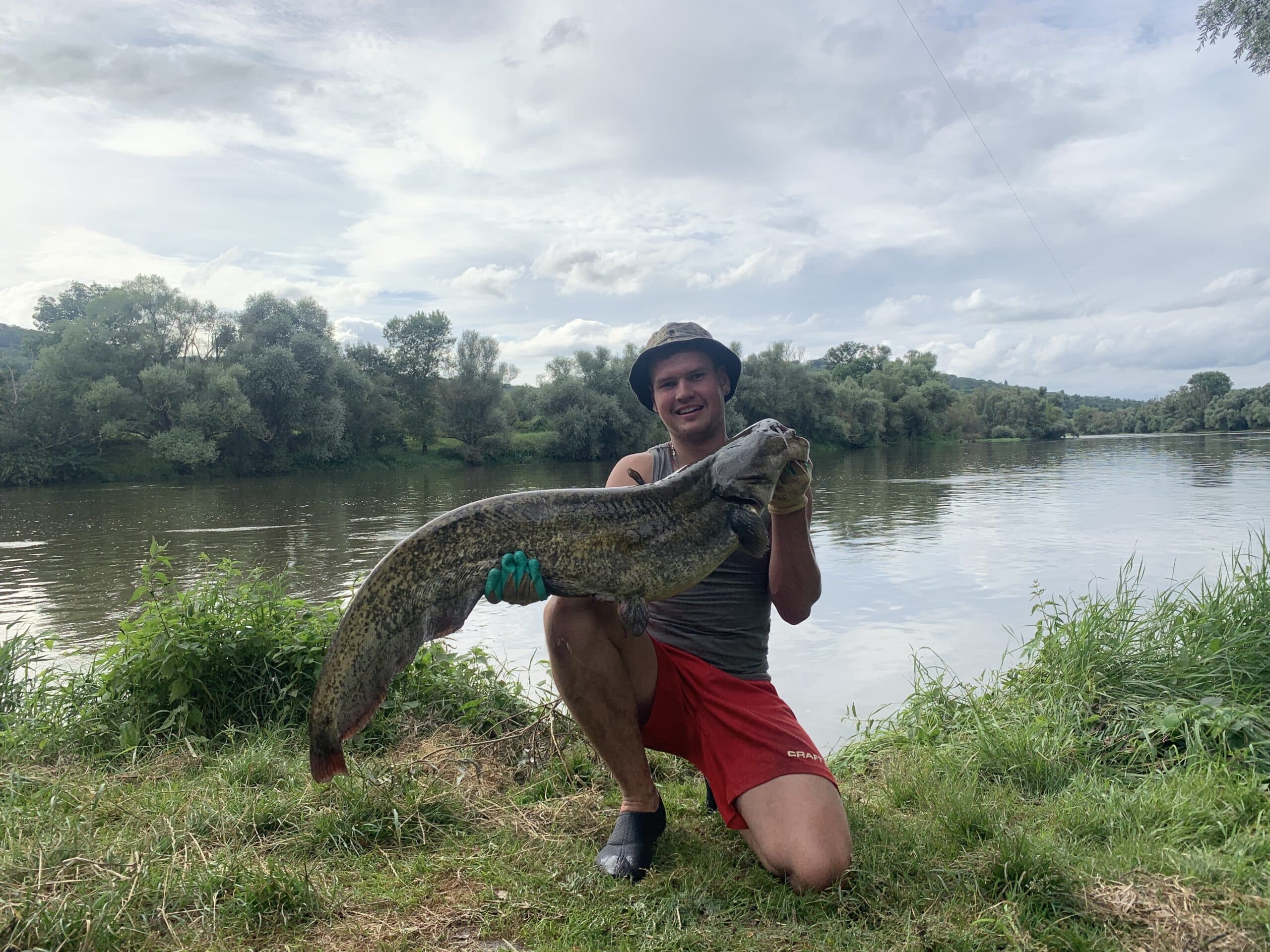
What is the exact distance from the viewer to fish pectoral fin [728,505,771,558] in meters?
3.19

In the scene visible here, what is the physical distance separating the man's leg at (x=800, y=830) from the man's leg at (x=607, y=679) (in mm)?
465

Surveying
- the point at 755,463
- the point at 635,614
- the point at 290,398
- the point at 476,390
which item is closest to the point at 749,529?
the point at 755,463

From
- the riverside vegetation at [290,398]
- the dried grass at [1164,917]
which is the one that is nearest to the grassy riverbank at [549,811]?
the dried grass at [1164,917]

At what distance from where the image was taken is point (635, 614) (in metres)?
3.11

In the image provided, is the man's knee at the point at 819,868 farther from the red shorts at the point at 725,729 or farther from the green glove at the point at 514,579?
the green glove at the point at 514,579

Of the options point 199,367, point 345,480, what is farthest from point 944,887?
point 199,367

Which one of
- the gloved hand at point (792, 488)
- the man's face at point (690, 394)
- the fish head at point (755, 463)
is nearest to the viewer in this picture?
the fish head at point (755, 463)

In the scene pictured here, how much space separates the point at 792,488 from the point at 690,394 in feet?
2.52

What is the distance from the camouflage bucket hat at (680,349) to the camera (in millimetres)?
3826

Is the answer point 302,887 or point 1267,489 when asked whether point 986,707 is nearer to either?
point 302,887

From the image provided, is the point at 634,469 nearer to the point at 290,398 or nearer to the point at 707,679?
the point at 707,679

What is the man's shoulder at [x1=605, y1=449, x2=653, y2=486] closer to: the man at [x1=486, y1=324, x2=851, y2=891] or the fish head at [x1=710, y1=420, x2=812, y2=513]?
the man at [x1=486, y1=324, x2=851, y2=891]

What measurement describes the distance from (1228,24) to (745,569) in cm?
1097

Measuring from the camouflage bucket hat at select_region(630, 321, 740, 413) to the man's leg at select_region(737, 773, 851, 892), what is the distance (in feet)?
6.05
